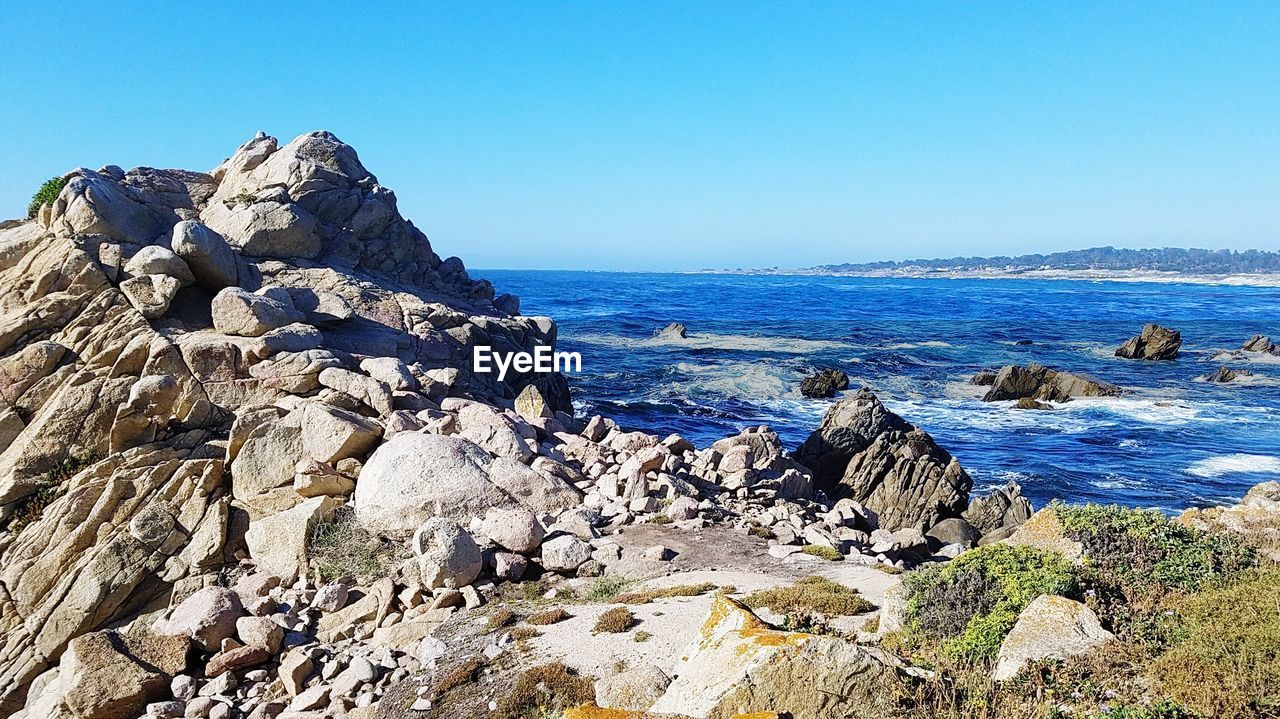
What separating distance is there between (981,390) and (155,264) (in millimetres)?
47745

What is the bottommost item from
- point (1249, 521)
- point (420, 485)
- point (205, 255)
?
point (420, 485)

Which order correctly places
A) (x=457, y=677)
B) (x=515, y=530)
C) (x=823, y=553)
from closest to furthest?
(x=457, y=677) → (x=515, y=530) → (x=823, y=553)

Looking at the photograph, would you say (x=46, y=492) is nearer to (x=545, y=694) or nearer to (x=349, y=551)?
(x=349, y=551)

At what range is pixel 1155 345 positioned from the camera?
66500 mm

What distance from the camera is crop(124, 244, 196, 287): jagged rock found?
22406 millimetres

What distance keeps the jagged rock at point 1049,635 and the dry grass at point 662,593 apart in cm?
509

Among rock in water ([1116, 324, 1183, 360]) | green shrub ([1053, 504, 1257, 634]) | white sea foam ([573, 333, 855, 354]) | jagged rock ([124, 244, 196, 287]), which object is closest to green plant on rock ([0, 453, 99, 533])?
jagged rock ([124, 244, 196, 287])

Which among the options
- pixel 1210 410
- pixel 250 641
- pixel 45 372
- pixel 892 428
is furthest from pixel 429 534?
pixel 1210 410

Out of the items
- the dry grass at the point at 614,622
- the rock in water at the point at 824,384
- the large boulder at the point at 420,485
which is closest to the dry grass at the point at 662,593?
the dry grass at the point at 614,622

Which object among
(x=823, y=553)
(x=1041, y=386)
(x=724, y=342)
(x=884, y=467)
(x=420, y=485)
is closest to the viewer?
(x=823, y=553)

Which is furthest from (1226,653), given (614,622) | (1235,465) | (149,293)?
(1235,465)

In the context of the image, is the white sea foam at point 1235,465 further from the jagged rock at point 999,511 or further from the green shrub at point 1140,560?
the green shrub at point 1140,560

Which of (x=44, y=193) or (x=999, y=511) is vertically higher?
(x=44, y=193)

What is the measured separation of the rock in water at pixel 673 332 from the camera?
78125 mm
